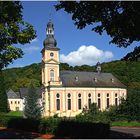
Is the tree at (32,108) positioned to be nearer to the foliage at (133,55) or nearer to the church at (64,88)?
the church at (64,88)

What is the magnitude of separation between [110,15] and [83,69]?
112116 mm

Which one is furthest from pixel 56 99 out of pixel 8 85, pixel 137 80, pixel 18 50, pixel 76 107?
pixel 8 85

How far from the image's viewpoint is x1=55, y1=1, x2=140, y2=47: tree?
42.4ft

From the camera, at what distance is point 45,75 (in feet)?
243

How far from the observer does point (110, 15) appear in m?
13.6

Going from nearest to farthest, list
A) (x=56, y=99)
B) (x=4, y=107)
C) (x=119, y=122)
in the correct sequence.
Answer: (x=119, y=122), (x=56, y=99), (x=4, y=107)

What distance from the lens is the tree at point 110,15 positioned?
12.9 metres

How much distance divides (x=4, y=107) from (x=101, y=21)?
68069 mm

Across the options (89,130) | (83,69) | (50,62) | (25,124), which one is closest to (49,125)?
(25,124)

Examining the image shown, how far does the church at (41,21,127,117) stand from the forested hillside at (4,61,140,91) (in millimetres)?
29286

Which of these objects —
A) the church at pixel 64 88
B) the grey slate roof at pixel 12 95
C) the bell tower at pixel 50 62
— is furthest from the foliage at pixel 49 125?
the grey slate roof at pixel 12 95

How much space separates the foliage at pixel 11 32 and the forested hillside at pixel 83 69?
90.0 m

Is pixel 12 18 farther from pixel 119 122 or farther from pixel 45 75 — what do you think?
pixel 45 75

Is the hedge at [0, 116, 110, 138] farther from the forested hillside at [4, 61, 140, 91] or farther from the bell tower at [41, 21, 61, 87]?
the forested hillside at [4, 61, 140, 91]
